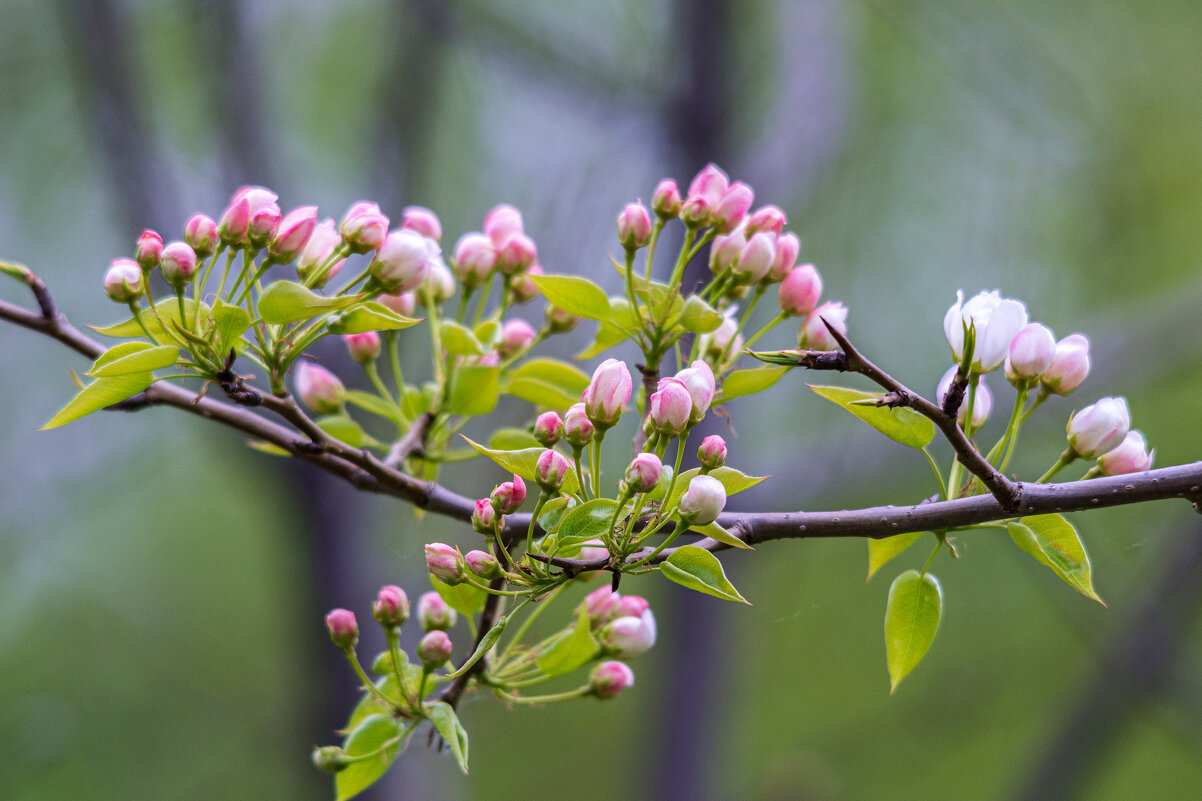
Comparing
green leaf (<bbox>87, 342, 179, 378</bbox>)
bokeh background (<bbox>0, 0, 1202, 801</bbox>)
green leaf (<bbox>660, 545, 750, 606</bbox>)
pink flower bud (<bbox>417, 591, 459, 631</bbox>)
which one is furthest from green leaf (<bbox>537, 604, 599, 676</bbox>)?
bokeh background (<bbox>0, 0, 1202, 801</bbox>)

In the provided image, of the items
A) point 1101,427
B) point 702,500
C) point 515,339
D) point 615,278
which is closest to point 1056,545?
point 1101,427

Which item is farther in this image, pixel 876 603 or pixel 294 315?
pixel 876 603

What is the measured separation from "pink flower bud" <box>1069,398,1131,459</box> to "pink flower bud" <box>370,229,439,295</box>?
357 mm

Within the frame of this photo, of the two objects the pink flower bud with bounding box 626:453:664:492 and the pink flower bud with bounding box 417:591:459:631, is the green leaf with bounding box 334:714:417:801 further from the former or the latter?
the pink flower bud with bounding box 626:453:664:492

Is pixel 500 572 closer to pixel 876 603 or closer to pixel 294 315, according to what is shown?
pixel 294 315

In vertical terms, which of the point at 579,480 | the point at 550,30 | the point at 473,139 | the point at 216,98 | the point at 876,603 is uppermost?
the point at 550,30

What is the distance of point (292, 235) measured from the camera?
21.2 inches

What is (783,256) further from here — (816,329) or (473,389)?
(473,389)

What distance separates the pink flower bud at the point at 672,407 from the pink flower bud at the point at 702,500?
0.03 meters

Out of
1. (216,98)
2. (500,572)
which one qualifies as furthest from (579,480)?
(216,98)

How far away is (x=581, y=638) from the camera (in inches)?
23.1

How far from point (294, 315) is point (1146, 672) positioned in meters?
2.51

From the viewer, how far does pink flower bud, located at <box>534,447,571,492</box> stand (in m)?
0.45

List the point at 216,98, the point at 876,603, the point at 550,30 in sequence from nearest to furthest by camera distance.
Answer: the point at 216,98 → the point at 550,30 → the point at 876,603
